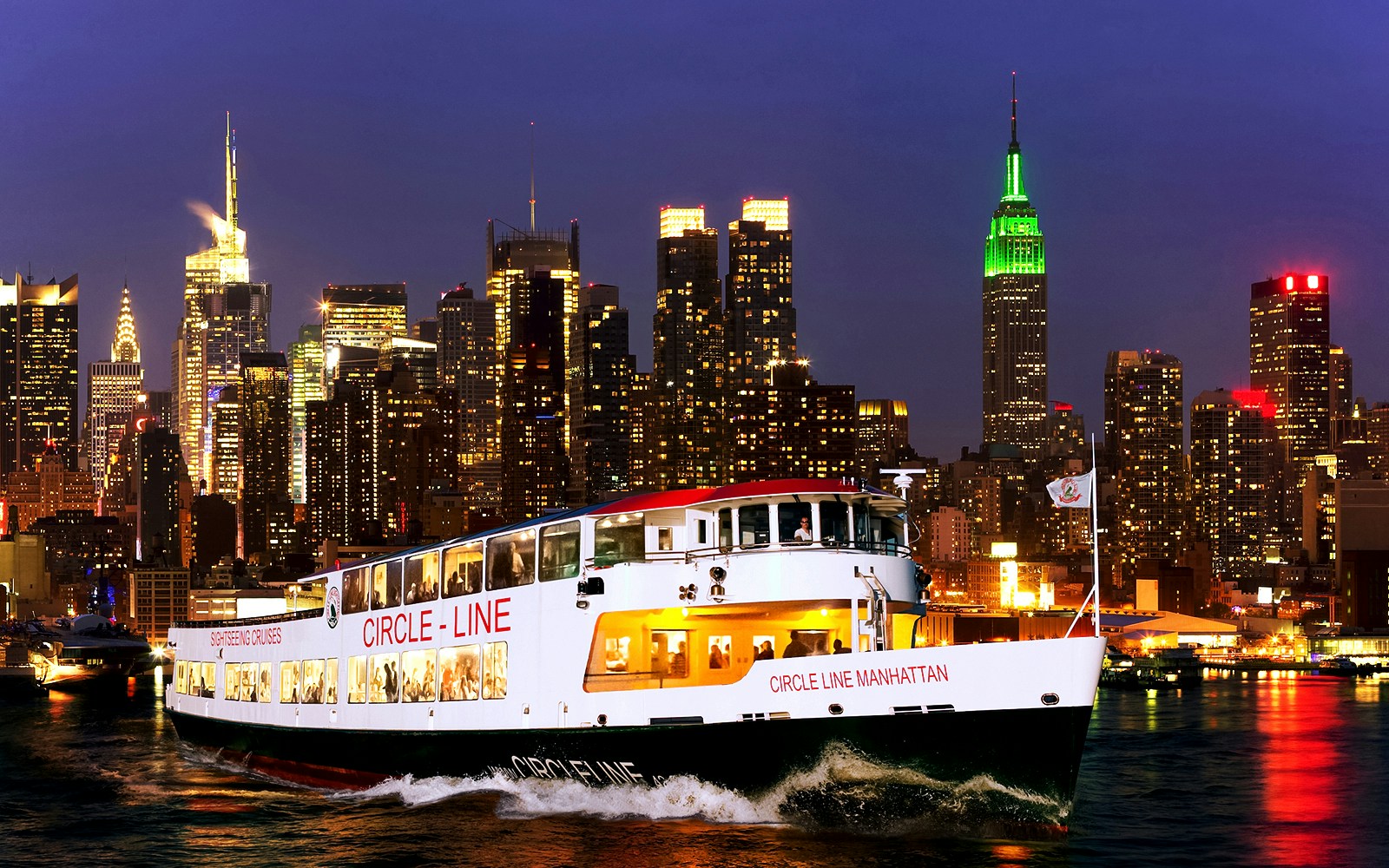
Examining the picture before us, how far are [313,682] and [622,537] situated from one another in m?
13.7

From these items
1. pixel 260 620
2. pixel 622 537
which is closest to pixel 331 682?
pixel 260 620

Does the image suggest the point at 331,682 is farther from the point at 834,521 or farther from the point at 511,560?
the point at 834,521

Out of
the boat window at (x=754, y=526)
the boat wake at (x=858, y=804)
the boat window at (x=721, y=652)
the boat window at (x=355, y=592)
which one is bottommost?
the boat wake at (x=858, y=804)

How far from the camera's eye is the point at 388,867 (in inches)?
1410

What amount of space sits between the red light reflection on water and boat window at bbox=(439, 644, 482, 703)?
18.7 m

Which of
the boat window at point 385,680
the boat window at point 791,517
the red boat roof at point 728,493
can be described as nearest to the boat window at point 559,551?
the red boat roof at point 728,493

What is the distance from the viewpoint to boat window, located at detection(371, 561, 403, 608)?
1694 inches

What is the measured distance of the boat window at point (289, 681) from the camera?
47.6 meters

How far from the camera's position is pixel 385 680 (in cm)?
4275

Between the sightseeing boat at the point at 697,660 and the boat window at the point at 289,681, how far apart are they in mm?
3818

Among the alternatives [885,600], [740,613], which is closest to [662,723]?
[740,613]

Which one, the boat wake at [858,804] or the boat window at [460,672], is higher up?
the boat window at [460,672]

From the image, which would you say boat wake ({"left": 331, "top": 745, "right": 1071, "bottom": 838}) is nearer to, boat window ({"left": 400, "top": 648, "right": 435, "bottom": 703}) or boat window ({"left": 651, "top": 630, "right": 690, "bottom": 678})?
boat window ({"left": 651, "top": 630, "right": 690, "bottom": 678})

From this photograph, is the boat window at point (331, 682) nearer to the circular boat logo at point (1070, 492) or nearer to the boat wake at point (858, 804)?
the boat wake at point (858, 804)
